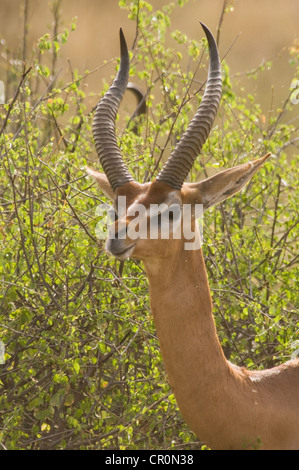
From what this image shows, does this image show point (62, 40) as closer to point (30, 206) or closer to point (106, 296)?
point (30, 206)

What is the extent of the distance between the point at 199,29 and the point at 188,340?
12.5 metres

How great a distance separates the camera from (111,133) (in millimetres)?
5359

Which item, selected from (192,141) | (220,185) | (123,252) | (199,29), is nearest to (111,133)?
(192,141)

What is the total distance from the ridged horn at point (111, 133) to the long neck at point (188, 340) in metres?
0.60

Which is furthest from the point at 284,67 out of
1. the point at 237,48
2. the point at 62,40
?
the point at 62,40

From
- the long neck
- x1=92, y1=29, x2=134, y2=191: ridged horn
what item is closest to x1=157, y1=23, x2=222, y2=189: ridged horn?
x1=92, y1=29, x2=134, y2=191: ridged horn

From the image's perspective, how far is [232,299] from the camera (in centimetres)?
663

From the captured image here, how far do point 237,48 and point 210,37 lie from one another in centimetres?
1156

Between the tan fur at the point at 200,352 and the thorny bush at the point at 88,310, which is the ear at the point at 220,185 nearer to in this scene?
the tan fur at the point at 200,352

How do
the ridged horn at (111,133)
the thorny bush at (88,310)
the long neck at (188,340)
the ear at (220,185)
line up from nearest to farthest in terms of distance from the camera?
the long neck at (188,340)
the ear at (220,185)
the ridged horn at (111,133)
the thorny bush at (88,310)

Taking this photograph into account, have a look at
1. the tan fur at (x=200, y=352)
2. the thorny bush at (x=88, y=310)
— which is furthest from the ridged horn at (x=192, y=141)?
the thorny bush at (x=88, y=310)

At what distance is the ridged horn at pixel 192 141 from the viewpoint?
4.95m

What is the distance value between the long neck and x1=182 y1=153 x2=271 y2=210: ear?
0.36 metres

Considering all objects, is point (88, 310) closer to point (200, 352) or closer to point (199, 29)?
point (200, 352)
